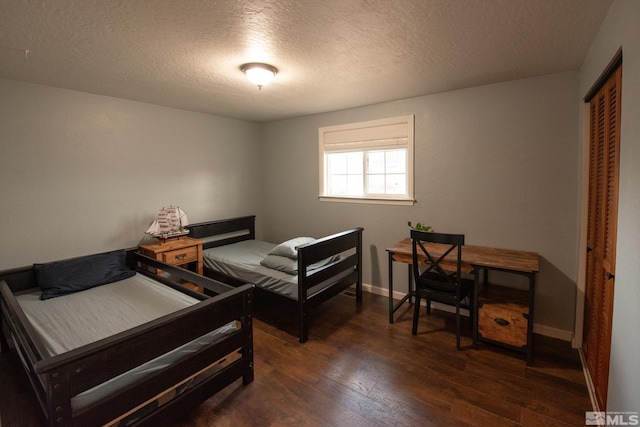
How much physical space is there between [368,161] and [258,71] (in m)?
1.87

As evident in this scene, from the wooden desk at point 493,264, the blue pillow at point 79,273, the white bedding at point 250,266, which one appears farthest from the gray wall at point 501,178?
the blue pillow at point 79,273

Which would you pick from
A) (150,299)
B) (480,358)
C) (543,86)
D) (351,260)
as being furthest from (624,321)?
(150,299)

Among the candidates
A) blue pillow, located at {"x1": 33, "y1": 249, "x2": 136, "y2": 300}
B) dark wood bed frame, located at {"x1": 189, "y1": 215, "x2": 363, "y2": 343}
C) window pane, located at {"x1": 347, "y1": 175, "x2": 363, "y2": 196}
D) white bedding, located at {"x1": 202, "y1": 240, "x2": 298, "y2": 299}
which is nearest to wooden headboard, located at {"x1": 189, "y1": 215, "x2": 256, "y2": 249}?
dark wood bed frame, located at {"x1": 189, "y1": 215, "x2": 363, "y2": 343}

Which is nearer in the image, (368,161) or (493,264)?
(493,264)

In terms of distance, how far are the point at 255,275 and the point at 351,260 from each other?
1.09 meters

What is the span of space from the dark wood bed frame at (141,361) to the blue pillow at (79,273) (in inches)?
12.5

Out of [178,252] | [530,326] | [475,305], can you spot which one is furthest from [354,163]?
[530,326]

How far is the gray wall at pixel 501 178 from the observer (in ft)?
8.39

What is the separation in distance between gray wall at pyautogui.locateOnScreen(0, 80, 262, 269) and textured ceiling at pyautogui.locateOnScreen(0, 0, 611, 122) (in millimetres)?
277

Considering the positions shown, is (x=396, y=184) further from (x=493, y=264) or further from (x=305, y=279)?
(x=305, y=279)

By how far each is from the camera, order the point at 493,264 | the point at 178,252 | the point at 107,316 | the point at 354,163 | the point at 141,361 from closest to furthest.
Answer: the point at 141,361
the point at 107,316
the point at 493,264
the point at 178,252
the point at 354,163

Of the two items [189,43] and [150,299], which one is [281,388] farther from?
[189,43]

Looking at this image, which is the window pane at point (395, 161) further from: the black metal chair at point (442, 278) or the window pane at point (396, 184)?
the black metal chair at point (442, 278)

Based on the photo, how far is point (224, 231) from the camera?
426 centimetres
